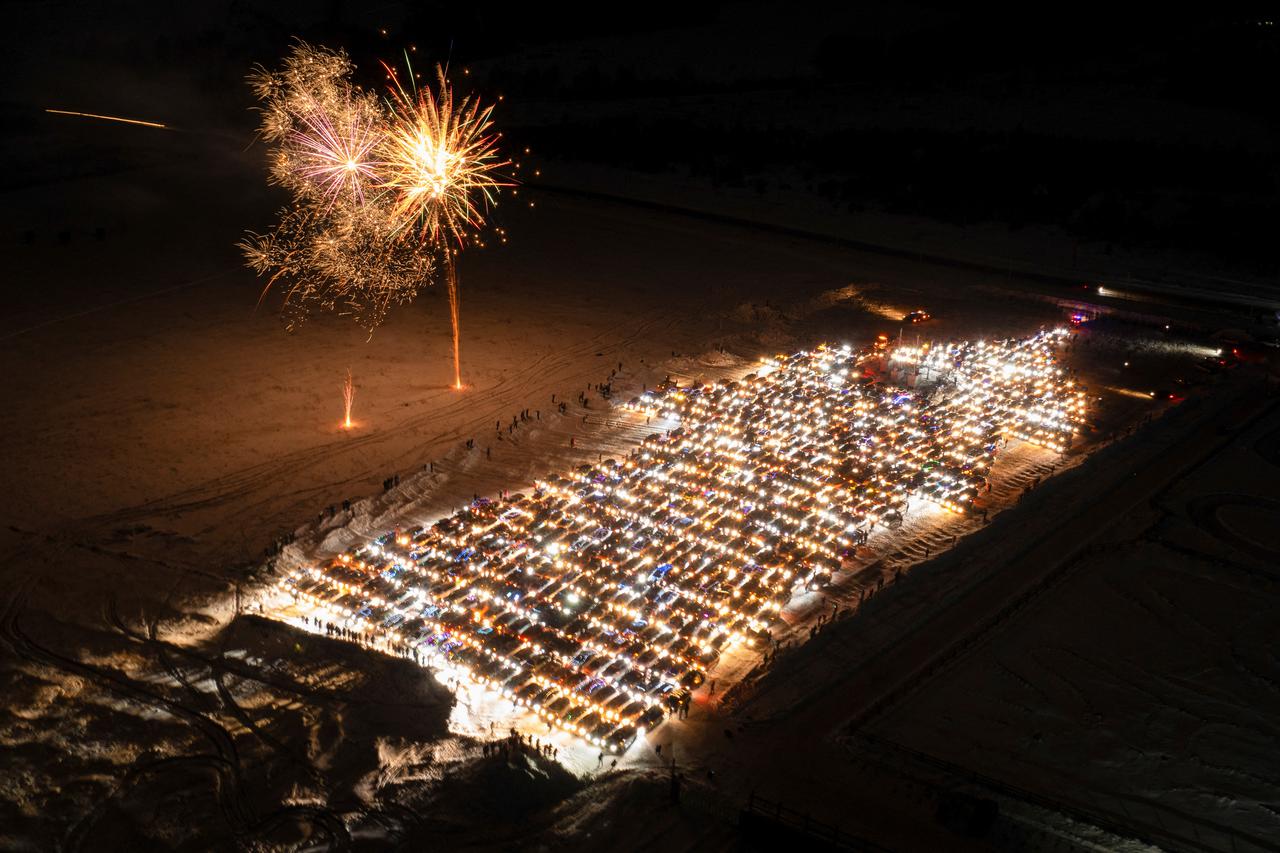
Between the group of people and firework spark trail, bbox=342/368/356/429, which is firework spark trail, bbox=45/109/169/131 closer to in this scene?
firework spark trail, bbox=342/368/356/429

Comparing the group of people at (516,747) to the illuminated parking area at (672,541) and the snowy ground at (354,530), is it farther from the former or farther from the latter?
the illuminated parking area at (672,541)

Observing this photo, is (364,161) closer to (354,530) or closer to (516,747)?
(354,530)

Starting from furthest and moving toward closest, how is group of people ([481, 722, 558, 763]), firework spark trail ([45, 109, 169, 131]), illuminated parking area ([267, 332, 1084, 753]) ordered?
firework spark trail ([45, 109, 169, 131]), illuminated parking area ([267, 332, 1084, 753]), group of people ([481, 722, 558, 763])

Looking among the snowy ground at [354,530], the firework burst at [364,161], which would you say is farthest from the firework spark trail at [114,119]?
the firework burst at [364,161]

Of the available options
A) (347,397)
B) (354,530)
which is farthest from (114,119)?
(354,530)

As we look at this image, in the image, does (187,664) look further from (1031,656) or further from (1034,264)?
(1034,264)

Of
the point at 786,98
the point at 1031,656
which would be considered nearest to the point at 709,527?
the point at 1031,656

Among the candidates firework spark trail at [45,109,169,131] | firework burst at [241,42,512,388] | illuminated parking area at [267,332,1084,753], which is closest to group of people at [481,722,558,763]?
illuminated parking area at [267,332,1084,753]
